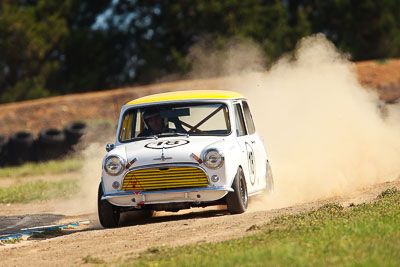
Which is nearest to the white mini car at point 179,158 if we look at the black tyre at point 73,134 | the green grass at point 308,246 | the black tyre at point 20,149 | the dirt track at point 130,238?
the dirt track at point 130,238

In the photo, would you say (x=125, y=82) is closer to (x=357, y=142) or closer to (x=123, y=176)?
(x=357, y=142)

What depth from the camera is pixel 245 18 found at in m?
43.8

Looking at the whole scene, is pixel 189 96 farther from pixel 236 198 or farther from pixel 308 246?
pixel 308 246

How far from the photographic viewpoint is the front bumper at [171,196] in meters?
10.3

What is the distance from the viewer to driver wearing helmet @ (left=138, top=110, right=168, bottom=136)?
Result: 1138 centimetres

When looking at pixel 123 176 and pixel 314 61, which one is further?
pixel 314 61

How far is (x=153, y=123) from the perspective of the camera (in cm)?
1146

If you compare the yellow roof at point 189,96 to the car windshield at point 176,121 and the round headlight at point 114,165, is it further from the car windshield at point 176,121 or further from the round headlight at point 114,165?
the round headlight at point 114,165

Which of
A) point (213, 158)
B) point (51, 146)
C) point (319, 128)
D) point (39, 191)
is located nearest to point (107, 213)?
point (213, 158)

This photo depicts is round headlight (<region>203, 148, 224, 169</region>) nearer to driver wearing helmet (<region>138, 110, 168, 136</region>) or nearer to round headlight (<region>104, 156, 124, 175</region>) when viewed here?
round headlight (<region>104, 156, 124, 175</region>)

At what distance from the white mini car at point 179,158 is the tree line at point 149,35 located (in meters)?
29.7

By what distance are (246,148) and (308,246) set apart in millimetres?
4368

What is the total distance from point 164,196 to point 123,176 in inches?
23.9


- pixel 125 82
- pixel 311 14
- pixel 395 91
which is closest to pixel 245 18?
pixel 311 14
